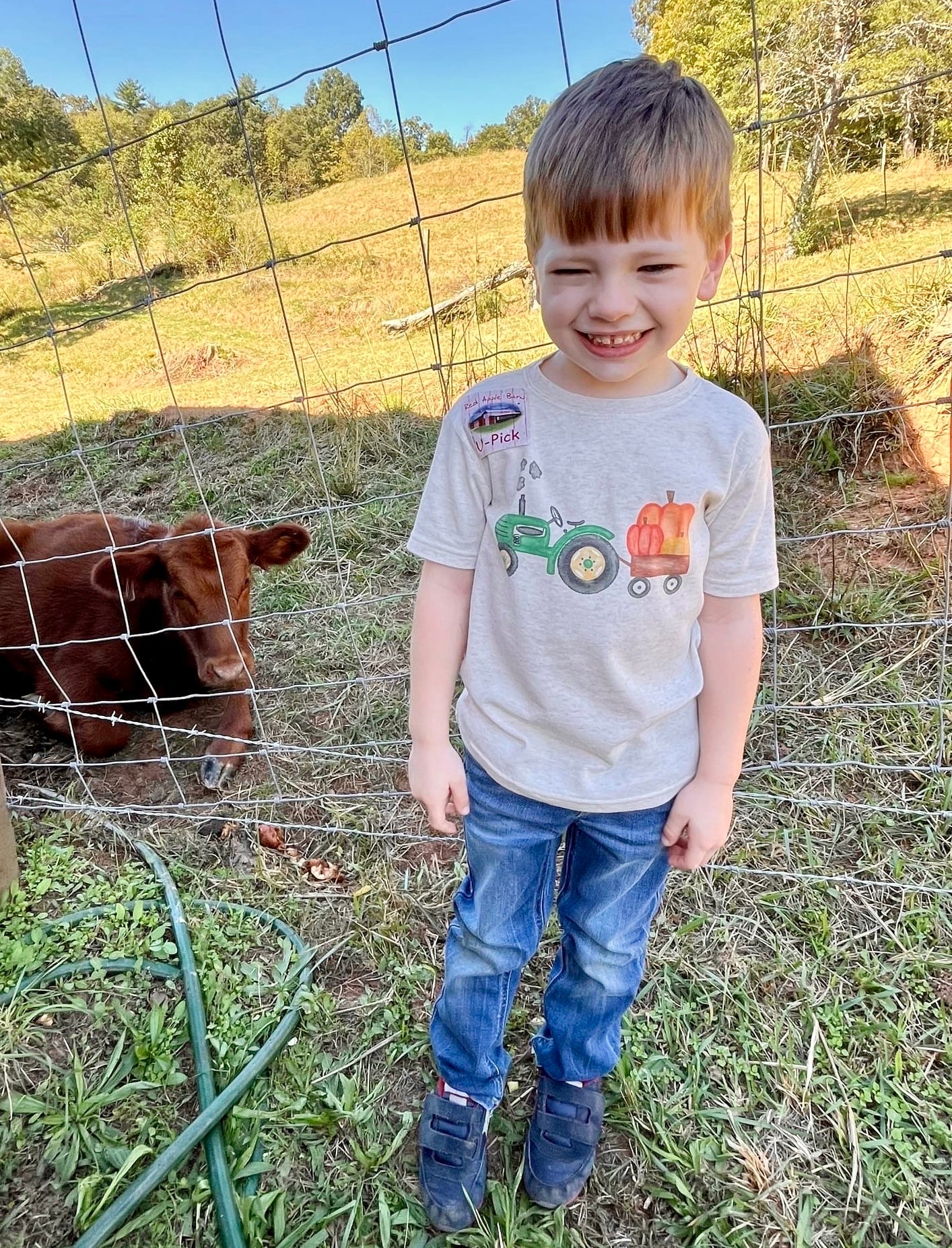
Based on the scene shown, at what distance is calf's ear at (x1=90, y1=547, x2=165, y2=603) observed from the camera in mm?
2498

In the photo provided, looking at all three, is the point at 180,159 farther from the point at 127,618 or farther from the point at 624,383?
the point at 624,383

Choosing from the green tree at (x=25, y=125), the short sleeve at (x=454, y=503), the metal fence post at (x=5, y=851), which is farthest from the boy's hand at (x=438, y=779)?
the green tree at (x=25, y=125)

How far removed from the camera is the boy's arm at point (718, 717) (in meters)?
1.19

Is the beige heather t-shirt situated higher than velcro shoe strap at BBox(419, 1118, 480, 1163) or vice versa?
the beige heather t-shirt

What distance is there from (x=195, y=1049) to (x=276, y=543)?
159 cm

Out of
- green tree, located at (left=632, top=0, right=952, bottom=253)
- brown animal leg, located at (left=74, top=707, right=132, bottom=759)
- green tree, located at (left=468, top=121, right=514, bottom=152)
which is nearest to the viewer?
brown animal leg, located at (left=74, top=707, right=132, bottom=759)

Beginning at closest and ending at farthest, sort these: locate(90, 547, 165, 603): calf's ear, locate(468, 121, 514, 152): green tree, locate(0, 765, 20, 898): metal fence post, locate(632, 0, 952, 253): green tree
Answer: locate(0, 765, 20, 898): metal fence post → locate(90, 547, 165, 603): calf's ear → locate(468, 121, 514, 152): green tree → locate(632, 0, 952, 253): green tree

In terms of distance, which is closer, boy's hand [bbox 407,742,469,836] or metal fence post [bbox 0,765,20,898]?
boy's hand [bbox 407,742,469,836]

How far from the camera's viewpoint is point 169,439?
5.29 meters

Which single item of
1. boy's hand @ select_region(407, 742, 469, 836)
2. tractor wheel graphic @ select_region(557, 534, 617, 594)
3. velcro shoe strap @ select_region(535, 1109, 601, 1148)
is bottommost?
velcro shoe strap @ select_region(535, 1109, 601, 1148)

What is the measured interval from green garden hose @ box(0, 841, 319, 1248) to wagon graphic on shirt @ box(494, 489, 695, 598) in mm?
1288

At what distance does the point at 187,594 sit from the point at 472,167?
618cm

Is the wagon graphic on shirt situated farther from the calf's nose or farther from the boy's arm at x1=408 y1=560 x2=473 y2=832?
the calf's nose

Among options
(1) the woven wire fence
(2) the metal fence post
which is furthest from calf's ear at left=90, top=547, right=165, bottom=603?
(2) the metal fence post
